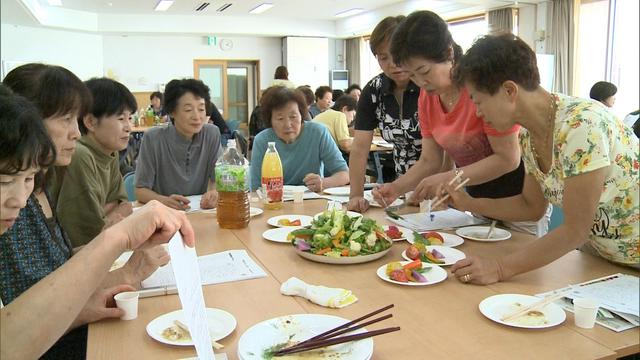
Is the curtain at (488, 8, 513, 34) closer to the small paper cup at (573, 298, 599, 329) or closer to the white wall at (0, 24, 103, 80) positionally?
the white wall at (0, 24, 103, 80)

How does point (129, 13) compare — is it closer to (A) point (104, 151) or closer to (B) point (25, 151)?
(A) point (104, 151)

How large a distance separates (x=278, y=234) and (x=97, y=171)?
0.82m

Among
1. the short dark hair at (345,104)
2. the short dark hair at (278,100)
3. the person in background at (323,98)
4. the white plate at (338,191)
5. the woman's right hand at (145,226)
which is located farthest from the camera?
the person in background at (323,98)

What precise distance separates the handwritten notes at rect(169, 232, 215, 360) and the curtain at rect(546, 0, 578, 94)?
7.47m

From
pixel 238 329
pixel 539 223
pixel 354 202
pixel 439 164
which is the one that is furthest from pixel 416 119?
pixel 238 329

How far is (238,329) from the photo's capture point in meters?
1.16

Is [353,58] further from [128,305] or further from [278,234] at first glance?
[128,305]

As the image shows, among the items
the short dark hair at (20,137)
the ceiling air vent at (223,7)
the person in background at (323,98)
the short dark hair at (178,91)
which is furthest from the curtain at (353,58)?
the short dark hair at (20,137)

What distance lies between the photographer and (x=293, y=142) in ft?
10.2

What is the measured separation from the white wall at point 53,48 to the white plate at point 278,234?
8528 millimetres

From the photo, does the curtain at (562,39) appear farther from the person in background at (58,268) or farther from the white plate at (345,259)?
the person in background at (58,268)

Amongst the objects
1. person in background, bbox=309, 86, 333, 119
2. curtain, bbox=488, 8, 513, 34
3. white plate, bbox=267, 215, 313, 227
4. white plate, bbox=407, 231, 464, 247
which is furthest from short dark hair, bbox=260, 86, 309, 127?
curtain, bbox=488, 8, 513, 34

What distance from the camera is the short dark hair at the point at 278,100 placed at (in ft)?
9.88

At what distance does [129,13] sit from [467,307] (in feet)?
36.2
